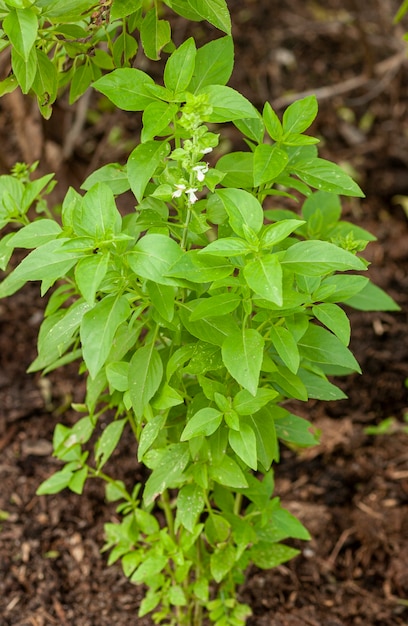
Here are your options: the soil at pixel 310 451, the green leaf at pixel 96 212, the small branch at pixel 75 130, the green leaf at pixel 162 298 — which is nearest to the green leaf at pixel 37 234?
the green leaf at pixel 96 212

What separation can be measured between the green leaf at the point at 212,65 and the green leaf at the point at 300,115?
167 mm

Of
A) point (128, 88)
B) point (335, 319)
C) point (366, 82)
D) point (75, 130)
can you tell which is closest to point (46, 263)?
point (128, 88)

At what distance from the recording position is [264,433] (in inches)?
67.2

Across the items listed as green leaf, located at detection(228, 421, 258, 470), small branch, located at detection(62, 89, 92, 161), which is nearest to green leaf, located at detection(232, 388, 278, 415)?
green leaf, located at detection(228, 421, 258, 470)

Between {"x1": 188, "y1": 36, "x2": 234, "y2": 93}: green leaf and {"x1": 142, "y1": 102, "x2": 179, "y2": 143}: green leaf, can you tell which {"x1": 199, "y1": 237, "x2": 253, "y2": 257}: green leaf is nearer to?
{"x1": 142, "y1": 102, "x2": 179, "y2": 143}: green leaf

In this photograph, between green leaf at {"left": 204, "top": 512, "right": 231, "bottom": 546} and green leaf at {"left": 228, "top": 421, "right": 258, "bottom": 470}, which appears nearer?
green leaf at {"left": 228, "top": 421, "right": 258, "bottom": 470}

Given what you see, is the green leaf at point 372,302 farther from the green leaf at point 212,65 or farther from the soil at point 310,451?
the soil at point 310,451

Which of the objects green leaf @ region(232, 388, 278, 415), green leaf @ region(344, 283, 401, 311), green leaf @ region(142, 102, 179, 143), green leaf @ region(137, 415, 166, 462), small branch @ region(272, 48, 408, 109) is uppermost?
green leaf @ region(142, 102, 179, 143)

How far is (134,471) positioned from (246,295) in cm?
154

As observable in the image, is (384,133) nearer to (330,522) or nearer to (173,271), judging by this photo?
(330,522)

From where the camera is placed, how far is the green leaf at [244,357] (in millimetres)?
1378

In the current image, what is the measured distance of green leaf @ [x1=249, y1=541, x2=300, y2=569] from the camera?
212 cm

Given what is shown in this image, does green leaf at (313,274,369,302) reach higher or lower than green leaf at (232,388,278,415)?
higher

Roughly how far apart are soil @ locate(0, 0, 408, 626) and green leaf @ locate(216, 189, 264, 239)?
1.50 m
